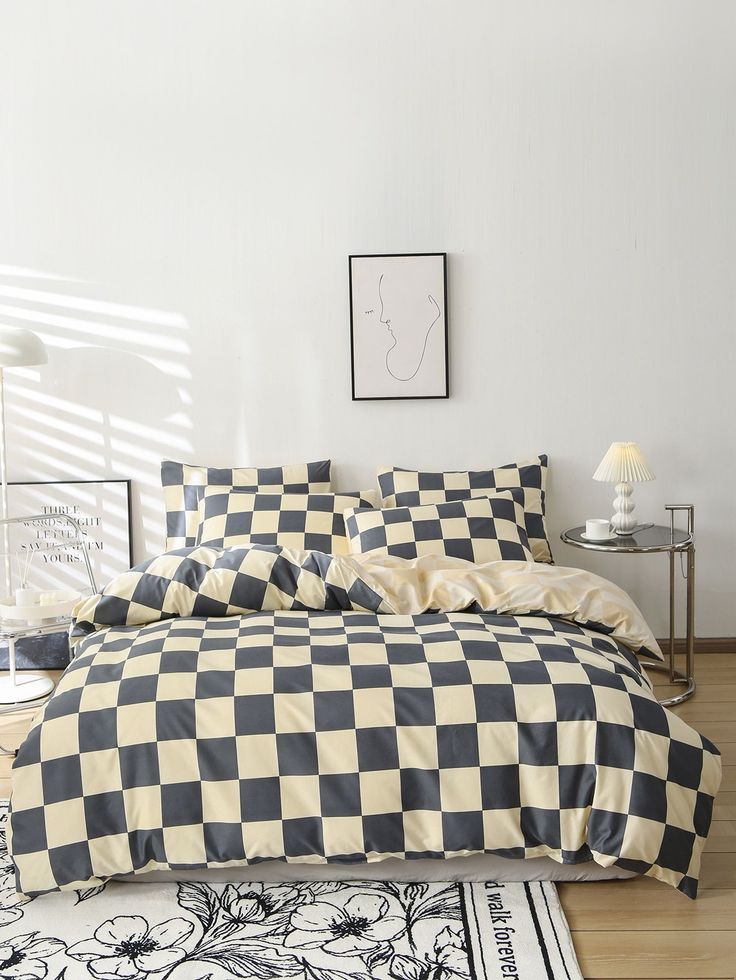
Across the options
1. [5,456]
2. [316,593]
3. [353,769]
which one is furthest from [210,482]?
[353,769]

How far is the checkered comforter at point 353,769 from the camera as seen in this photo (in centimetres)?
229

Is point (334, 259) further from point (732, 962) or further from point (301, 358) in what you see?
point (732, 962)

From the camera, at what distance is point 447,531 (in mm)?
3670

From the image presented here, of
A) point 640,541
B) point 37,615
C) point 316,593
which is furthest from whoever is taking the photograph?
point 640,541

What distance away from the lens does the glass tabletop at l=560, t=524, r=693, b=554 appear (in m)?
3.66

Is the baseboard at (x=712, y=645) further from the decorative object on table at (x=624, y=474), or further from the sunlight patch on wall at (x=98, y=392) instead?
the sunlight patch on wall at (x=98, y=392)

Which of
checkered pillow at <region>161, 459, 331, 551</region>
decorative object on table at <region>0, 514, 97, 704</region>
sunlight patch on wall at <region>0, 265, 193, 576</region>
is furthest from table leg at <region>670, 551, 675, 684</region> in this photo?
decorative object on table at <region>0, 514, 97, 704</region>

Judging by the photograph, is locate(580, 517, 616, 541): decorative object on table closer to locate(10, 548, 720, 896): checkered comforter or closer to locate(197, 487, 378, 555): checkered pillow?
locate(197, 487, 378, 555): checkered pillow

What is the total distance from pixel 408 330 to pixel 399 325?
0.14ft

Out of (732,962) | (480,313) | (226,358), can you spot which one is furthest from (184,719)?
(480,313)

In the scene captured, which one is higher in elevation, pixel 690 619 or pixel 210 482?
pixel 210 482

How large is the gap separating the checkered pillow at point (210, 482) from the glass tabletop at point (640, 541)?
3.50ft

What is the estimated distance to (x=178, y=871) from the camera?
7.78 feet

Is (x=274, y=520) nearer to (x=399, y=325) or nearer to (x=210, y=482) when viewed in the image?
(x=210, y=482)
